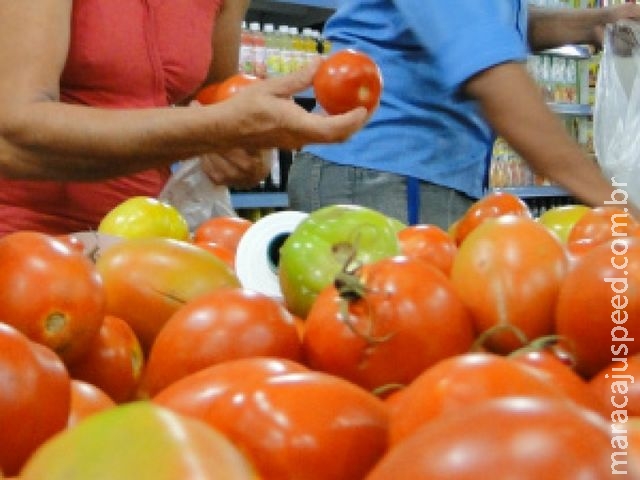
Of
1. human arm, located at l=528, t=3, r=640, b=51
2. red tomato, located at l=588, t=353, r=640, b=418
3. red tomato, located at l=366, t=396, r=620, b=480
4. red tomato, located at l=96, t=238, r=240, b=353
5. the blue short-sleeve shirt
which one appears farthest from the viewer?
human arm, located at l=528, t=3, r=640, b=51

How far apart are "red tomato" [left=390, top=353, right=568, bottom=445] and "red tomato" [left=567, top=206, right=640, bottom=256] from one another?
43 cm

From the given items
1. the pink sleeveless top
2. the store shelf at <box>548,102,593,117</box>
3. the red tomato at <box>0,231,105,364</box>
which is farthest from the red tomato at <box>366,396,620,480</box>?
the store shelf at <box>548,102,593,117</box>

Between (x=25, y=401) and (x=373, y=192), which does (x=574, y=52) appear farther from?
(x=25, y=401)

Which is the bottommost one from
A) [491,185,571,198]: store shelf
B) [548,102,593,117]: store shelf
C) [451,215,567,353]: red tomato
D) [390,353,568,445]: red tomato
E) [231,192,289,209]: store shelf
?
[491,185,571,198]: store shelf

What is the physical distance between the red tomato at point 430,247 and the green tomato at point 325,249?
0.03 m

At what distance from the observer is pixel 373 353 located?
51cm

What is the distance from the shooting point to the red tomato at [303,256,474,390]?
1.68 ft

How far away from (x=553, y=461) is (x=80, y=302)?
40 centimetres

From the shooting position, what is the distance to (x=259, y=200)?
9.63ft

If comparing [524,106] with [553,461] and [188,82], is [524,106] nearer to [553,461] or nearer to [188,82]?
[188,82]

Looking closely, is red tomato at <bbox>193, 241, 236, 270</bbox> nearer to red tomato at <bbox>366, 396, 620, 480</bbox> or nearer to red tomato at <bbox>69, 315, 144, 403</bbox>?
red tomato at <bbox>69, 315, 144, 403</bbox>

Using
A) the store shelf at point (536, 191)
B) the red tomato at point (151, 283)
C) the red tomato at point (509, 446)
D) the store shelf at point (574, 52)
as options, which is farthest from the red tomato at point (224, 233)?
the store shelf at point (574, 52)

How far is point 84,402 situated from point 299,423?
6.5 inches

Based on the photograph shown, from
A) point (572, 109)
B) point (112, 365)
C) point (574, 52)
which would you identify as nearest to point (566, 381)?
point (112, 365)
